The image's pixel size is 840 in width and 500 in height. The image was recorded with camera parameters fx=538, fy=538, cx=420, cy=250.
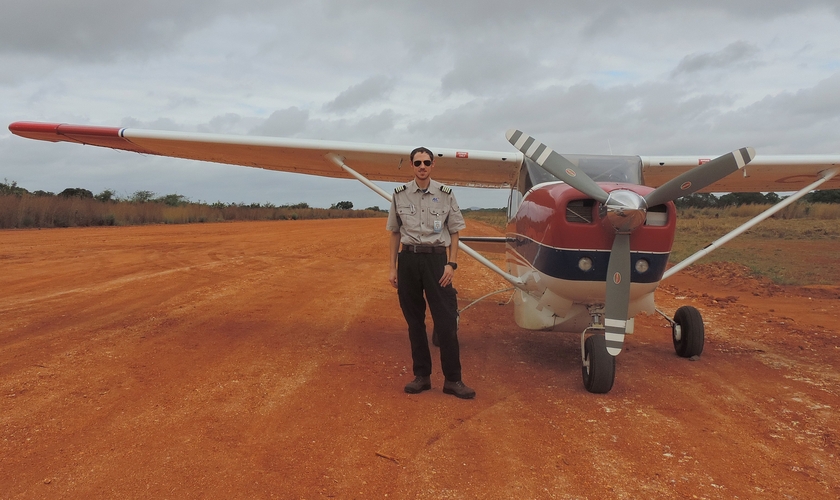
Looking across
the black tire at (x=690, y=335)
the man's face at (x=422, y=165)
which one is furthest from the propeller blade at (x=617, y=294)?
the black tire at (x=690, y=335)

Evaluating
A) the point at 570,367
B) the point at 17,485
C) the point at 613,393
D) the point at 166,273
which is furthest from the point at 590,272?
the point at 166,273

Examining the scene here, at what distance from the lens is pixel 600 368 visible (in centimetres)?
458

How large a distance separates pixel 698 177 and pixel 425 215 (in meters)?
2.20

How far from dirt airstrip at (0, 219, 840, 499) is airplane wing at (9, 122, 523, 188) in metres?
2.09

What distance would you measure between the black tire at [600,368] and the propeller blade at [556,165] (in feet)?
4.26

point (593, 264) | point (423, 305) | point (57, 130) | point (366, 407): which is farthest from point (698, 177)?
point (57, 130)

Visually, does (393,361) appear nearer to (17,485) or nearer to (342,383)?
(342,383)

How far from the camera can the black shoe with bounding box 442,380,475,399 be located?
14.5ft

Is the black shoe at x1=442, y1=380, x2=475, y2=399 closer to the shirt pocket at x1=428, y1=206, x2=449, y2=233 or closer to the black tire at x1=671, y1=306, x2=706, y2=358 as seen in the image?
the shirt pocket at x1=428, y1=206, x2=449, y2=233

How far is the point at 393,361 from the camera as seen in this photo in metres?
5.44

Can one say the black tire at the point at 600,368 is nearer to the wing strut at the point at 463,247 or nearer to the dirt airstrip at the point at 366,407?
the dirt airstrip at the point at 366,407

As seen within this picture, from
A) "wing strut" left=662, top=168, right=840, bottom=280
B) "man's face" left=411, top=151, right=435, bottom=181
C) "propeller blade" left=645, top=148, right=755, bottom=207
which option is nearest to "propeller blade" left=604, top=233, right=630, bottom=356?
"propeller blade" left=645, top=148, right=755, bottom=207

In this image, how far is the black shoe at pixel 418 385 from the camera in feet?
14.7

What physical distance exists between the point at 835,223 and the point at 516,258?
2789cm
